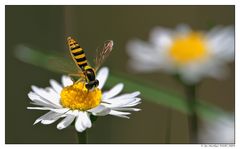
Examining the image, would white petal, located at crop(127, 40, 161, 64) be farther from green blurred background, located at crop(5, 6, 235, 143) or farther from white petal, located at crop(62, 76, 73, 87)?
white petal, located at crop(62, 76, 73, 87)

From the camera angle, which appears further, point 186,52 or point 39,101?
point 186,52

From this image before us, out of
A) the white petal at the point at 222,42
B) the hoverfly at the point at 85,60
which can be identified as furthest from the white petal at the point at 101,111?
the white petal at the point at 222,42

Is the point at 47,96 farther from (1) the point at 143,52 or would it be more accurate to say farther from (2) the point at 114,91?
(1) the point at 143,52

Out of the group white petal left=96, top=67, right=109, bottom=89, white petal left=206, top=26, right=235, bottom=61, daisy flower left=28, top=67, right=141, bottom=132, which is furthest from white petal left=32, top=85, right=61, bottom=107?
white petal left=206, top=26, right=235, bottom=61

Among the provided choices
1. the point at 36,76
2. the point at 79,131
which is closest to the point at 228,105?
the point at 36,76

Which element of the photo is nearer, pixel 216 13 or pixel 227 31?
pixel 227 31

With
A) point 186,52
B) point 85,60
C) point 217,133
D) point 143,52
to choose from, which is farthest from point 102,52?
point 186,52

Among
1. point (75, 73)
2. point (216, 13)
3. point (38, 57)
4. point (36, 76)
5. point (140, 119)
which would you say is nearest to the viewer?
point (75, 73)

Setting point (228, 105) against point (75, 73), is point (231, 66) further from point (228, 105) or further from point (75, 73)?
point (75, 73)
